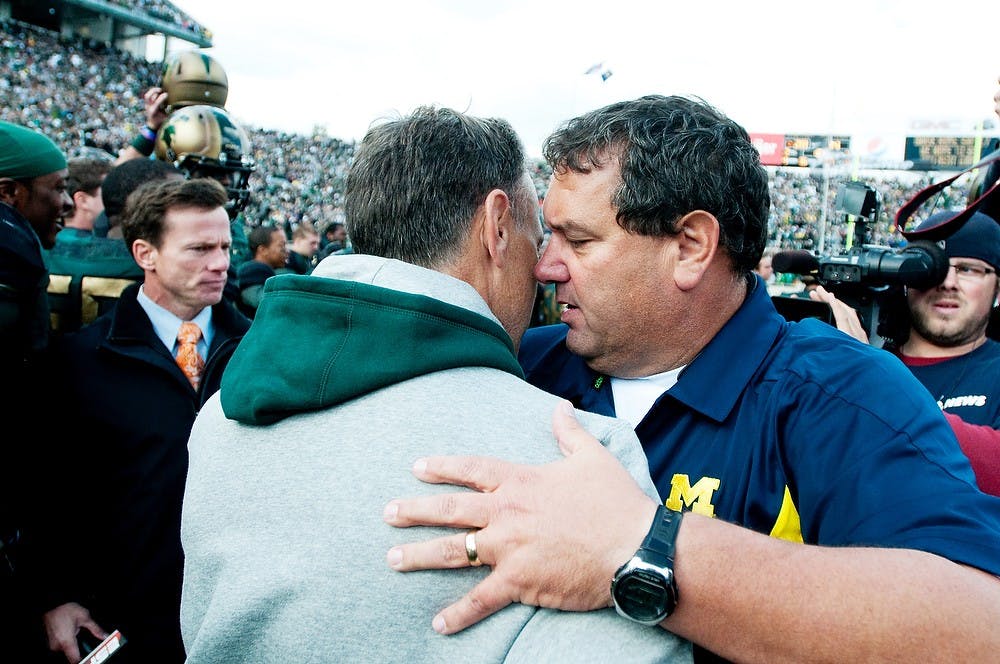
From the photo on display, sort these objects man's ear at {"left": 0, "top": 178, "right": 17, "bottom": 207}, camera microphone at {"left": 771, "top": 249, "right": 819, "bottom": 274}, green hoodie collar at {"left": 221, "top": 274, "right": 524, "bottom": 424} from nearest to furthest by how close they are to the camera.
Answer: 1. green hoodie collar at {"left": 221, "top": 274, "right": 524, "bottom": 424}
2. camera microphone at {"left": 771, "top": 249, "right": 819, "bottom": 274}
3. man's ear at {"left": 0, "top": 178, "right": 17, "bottom": 207}

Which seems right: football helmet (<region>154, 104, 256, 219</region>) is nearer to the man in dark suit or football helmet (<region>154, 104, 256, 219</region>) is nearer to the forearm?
the man in dark suit

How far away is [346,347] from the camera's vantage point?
48.6 inches

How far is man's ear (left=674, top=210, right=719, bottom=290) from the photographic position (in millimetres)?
1790

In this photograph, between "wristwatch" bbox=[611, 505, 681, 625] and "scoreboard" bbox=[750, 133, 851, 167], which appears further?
"scoreboard" bbox=[750, 133, 851, 167]

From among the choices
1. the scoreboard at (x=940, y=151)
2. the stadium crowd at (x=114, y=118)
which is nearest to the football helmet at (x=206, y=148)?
the stadium crowd at (x=114, y=118)

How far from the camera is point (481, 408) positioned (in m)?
1.23

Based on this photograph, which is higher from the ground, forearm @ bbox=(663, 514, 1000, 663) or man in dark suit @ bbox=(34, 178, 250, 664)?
forearm @ bbox=(663, 514, 1000, 663)

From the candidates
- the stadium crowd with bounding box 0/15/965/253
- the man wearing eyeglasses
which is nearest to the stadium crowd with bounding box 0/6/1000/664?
the man wearing eyeglasses

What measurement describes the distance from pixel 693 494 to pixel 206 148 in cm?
504

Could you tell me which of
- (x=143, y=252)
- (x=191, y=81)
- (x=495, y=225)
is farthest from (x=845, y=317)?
(x=191, y=81)

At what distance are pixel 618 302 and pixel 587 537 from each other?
31.8 inches

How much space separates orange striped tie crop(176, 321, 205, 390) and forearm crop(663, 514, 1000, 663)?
2.26 metres

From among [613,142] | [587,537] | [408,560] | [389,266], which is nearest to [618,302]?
[613,142]

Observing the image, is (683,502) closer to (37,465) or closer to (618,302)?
(618,302)
